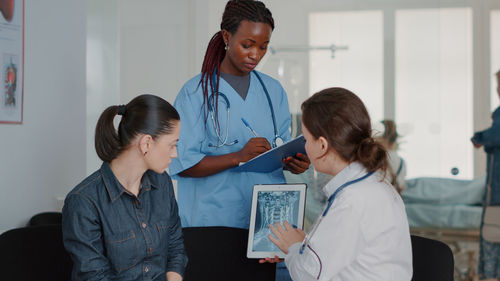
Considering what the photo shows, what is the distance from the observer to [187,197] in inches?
60.1

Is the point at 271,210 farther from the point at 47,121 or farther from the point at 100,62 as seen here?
the point at 100,62

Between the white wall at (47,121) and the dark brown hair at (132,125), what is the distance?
0.79 metres

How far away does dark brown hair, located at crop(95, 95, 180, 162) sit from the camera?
3.91ft

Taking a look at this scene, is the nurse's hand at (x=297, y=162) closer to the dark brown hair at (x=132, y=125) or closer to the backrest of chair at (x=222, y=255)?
the backrest of chair at (x=222, y=255)

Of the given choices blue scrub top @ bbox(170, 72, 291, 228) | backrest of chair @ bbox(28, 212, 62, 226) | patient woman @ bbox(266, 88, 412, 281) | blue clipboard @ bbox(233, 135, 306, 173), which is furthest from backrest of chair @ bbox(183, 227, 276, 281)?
backrest of chair @ bbox(28, 212, 62, 226)

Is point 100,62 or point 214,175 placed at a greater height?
point 100,62

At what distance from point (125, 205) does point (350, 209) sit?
54 centimetres

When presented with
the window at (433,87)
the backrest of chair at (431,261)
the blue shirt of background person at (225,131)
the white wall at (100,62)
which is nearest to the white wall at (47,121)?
the white wall at (100,62)

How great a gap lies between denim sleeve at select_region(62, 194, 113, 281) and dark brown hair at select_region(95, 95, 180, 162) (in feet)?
0.43

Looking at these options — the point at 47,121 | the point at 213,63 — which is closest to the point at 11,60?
the point at 47,121

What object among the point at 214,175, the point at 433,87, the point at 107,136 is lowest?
the point at 214,175

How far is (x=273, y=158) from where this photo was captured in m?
1.38

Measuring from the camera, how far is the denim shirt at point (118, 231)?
1129mm

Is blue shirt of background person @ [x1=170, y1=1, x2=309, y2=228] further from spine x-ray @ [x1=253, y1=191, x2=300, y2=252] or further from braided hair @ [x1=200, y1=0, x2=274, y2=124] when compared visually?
spine x-ray @ [x1=253, y1=191, x2=300, y2=252]
